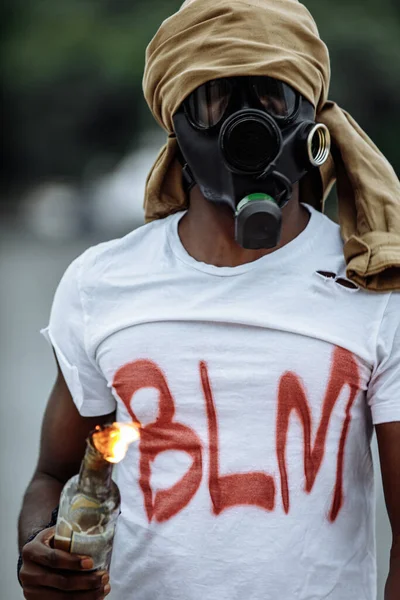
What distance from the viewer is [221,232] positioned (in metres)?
2.70

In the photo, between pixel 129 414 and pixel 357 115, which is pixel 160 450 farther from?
pixel 357 115

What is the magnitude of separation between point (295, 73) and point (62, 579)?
1331 mm

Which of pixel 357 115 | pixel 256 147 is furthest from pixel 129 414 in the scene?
pixel 357 115

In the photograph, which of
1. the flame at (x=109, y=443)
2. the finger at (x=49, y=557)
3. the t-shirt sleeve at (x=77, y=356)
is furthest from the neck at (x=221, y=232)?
the finger at (x=49, y=557)

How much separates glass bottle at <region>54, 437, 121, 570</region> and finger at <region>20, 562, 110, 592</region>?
0.04 m

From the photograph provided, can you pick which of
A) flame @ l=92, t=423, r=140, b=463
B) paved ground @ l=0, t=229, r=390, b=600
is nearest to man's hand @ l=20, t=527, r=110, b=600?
flame @ l=92, t=423, r=140, b=463

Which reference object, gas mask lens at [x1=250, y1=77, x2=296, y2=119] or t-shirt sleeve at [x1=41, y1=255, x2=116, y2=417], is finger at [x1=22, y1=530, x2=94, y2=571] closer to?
t-shirt sleeve at [x1=41, y1=255, x2=116, y2=417]

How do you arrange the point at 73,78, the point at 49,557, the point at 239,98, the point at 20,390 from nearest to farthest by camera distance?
the point at 49,557 → the point at 239,98 → the point at 20,390 → the point at 73,78

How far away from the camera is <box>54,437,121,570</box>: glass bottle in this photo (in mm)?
2121

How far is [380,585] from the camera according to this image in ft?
15.8

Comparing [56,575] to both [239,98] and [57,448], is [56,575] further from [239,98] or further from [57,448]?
[239,98]

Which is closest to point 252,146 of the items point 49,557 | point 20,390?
point 49,557

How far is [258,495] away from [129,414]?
0.39m

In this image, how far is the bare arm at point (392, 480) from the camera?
241 centimetres
